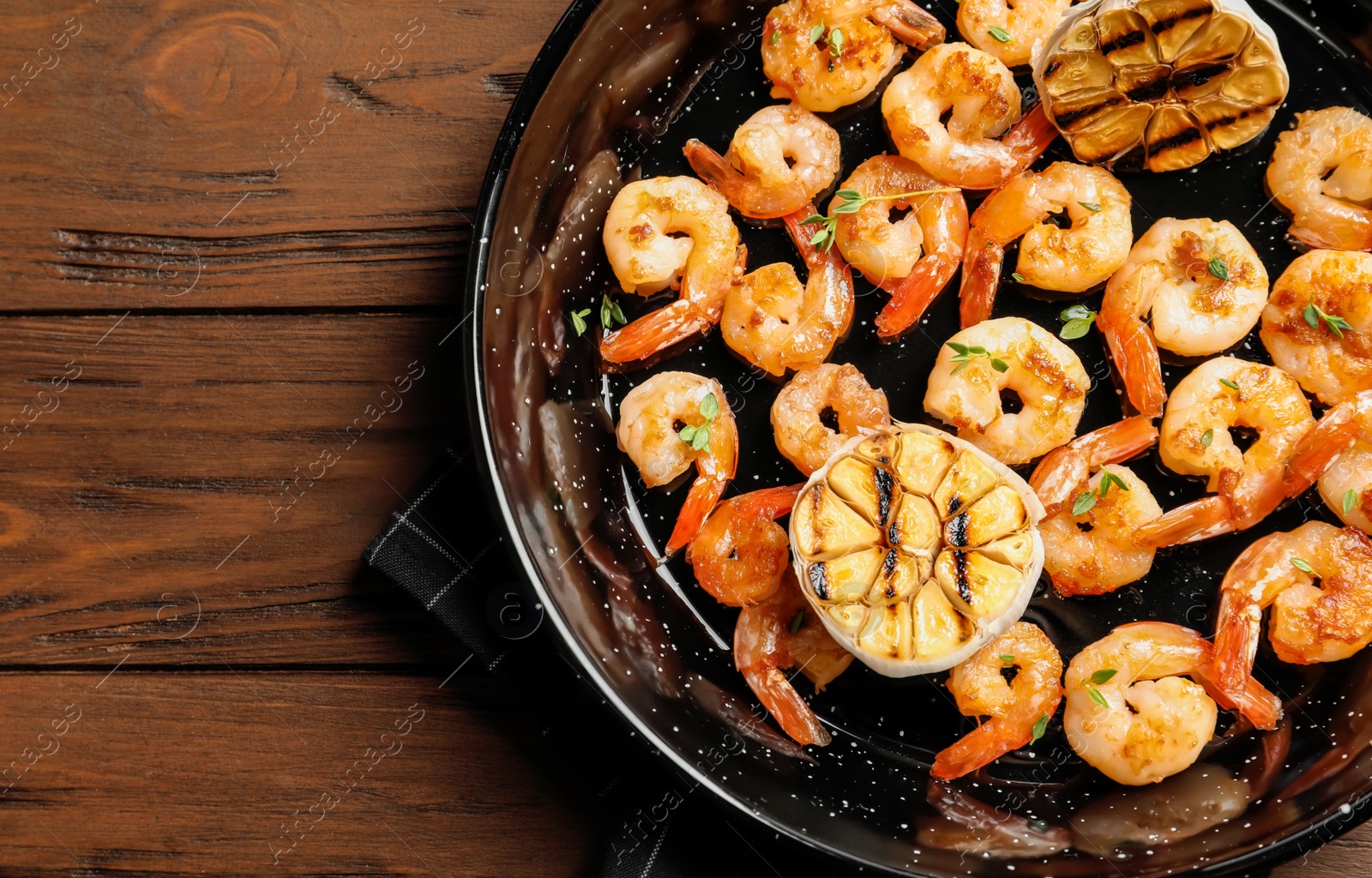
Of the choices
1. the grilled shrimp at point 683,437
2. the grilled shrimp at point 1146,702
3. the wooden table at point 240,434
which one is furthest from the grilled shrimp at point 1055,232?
the wooden table at point 240,434

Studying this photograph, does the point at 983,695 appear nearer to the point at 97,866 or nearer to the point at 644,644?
the point at 644,644

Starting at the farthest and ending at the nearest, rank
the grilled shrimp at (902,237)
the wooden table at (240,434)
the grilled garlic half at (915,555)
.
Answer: the wooden table at (240,434)
the grilled shrimp at (902,237)
the grilled garlic half at (915,555)

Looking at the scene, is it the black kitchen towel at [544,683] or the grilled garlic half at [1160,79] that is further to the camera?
the black kitchen towel at [544,683]

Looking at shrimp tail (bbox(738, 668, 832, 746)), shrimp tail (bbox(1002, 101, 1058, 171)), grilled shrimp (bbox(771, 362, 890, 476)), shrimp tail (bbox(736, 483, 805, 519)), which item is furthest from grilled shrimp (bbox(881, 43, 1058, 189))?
shrimp tail (bbox(738, 668, 832, 746))

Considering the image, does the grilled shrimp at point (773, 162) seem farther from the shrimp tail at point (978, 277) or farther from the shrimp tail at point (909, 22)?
the shrimp tail at point (978, 277)

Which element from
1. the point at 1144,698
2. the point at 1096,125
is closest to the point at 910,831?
the point at 1144,698

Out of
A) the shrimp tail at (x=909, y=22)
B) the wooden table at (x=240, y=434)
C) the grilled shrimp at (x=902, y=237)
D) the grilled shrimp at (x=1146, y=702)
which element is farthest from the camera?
the wooden table at (x=240, y=434)

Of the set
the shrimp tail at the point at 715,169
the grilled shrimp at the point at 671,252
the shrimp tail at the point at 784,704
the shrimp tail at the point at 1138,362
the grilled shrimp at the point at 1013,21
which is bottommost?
the shrimp tail at the point at 784,704

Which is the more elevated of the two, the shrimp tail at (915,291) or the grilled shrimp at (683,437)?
A: the shrimp tail at (915,291)
